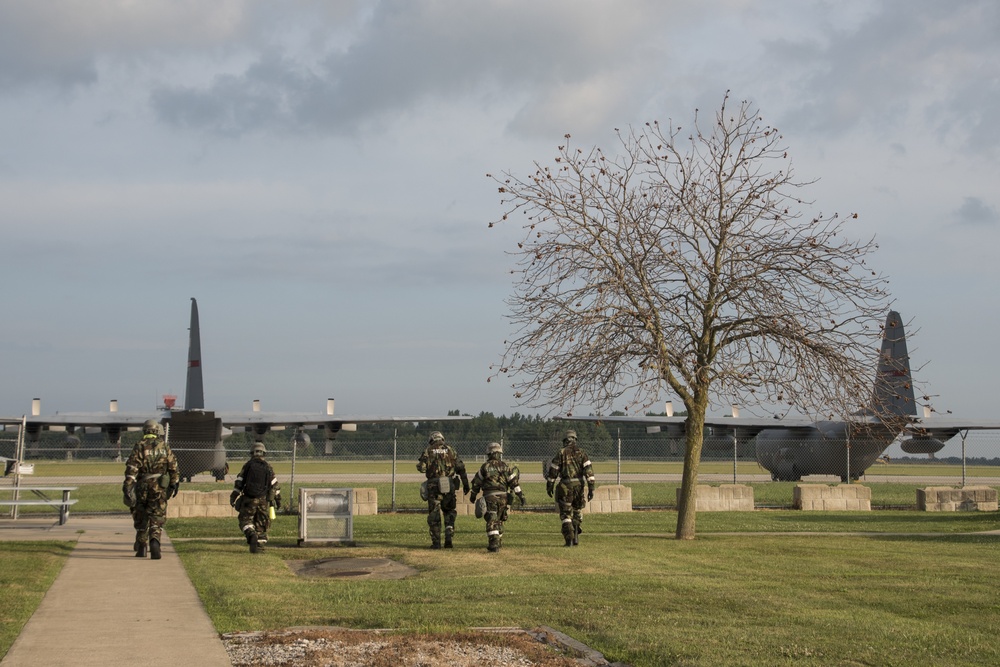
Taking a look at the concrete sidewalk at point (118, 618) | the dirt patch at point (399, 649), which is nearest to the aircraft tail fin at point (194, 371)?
the concrete sidewalk at point (118, 618)

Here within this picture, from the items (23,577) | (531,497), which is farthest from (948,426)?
(23,577)

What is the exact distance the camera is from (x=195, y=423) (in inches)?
1533

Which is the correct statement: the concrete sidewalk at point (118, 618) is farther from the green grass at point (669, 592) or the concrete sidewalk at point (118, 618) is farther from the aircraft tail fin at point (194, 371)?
the aircraft tail fin at point (194, 371)

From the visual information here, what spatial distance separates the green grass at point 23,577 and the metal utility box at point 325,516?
3.63 m

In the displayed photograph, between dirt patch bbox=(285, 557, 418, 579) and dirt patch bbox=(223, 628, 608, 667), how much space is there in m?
4.67

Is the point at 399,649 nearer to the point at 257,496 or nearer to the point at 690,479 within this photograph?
the point at 257,496

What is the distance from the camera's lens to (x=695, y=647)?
8.46 metres

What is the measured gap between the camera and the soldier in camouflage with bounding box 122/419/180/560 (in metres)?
15.4

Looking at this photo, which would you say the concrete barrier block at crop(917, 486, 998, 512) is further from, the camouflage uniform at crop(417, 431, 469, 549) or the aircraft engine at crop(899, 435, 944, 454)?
the camouflage uniform at crop(417, 431, 469, 549)

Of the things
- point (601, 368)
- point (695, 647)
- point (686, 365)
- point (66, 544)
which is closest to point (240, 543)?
point (66, 544)

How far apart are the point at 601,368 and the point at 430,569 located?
5.24 m

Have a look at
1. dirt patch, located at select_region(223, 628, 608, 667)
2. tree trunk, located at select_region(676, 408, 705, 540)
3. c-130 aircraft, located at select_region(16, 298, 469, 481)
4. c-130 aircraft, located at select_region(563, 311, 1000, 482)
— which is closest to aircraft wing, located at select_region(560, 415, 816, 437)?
c-130 aircraft, located at select_region(563, 311, 1000, 482)

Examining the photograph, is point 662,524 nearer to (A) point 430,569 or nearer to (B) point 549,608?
(A) point 430,569

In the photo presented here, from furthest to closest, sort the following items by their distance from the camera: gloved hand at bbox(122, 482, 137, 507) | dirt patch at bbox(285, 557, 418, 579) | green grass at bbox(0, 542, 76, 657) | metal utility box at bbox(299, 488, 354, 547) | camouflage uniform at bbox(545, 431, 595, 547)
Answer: metal utility box at bbox(299, 488, 354, 547) < camouflage uniform at bbox(545, 431, 595, 547) < gloved hand at bbox(122, 482, 137, 507) < dirt patch at bbox(285, 557, 418, 579) < green grass at bbox(0, 542, 76, 657)
